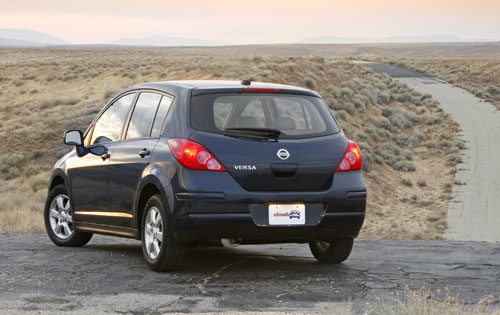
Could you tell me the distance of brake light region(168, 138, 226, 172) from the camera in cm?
691

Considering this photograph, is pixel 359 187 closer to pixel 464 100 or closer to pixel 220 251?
pixel 220 251

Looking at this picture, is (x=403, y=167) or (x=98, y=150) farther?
(x=403, y=167)

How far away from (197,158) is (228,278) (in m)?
1.16

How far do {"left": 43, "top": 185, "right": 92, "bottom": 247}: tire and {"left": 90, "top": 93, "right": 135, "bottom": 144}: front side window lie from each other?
0.97m

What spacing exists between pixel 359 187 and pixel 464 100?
52808 millimetres

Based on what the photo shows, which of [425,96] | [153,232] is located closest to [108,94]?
[425,96]

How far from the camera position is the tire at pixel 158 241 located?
7199mm

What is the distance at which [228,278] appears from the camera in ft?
23.9

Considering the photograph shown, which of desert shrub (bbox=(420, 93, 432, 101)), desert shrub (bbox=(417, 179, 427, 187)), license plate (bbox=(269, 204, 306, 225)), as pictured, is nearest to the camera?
license plate (bbox=(269, 204, 306, 225))

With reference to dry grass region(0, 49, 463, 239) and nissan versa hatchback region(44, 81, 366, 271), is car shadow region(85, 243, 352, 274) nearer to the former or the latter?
nissan versa hatchback region(44, 81, 366, 271)

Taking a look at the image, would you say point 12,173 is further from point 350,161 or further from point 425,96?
point 425,96

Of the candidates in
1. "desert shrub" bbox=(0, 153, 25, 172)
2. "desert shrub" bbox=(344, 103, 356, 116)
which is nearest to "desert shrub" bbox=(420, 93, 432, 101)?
"desert shrub" bbox=(344, 103, 356, 116)

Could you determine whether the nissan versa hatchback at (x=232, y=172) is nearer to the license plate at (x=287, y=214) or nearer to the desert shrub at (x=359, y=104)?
the license plate at (x=287, y=214)

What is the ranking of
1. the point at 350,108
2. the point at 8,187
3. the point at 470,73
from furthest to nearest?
1. the point at 470,73
2. the point at 350,108
3. the point at 8,187
